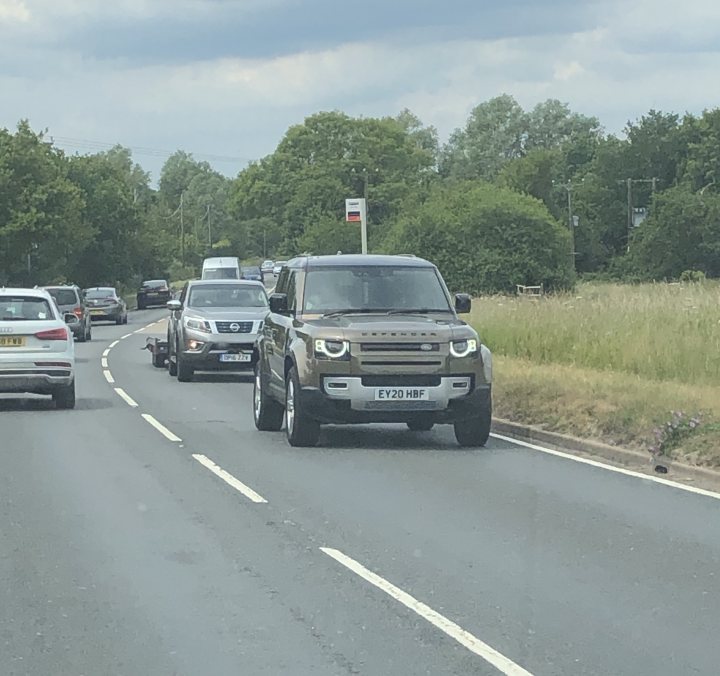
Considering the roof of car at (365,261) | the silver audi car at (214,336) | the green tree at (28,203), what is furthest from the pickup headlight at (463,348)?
the green tree at (28,203)

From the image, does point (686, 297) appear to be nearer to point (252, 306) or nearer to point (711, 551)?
point (252, 306)

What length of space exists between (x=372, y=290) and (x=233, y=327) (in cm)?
954

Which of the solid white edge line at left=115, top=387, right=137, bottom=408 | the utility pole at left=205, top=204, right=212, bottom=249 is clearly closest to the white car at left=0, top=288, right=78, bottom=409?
the solid white edge line at left=115, top=387, right=137, bottom=408

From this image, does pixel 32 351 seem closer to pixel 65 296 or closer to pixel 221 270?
pixel 65 296

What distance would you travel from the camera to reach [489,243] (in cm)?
6225

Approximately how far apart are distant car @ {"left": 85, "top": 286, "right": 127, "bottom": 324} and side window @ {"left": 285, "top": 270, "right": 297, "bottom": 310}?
134 ft

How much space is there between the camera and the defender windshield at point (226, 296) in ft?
87.2

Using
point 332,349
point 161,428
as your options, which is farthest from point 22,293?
point 332,349

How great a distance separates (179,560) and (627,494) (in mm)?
4328

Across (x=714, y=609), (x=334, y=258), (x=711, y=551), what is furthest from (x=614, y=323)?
(x=714, y=609)

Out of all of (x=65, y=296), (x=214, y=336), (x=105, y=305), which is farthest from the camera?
(x=105, y=305)

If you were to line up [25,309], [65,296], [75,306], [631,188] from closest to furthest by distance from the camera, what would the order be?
[25,309] < [75,306] < [65,296] < [631,188]

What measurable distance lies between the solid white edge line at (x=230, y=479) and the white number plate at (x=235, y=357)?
Result: 10.6m

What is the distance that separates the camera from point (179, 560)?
889cm
